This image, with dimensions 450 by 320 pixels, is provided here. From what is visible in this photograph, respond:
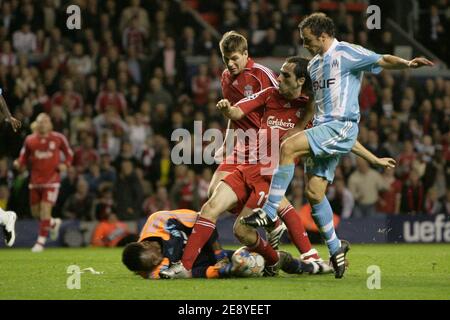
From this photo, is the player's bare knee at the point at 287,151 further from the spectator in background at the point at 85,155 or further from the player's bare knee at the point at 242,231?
the spectator in background at the point at 85,155

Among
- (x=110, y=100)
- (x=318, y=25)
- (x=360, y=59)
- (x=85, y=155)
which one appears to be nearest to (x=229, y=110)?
(x=318, y=25)

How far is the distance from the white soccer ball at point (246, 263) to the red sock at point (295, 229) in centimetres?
50

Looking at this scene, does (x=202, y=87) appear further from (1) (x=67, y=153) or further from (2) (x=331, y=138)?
(2) (x=331, y=138)

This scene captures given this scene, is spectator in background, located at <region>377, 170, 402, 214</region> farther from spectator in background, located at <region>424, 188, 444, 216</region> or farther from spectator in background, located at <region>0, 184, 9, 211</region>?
spectator in background, located at <region>0, 184, 9, 211</region>

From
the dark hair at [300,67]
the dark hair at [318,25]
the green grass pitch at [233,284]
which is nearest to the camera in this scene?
the green grass pitch at [233,284]

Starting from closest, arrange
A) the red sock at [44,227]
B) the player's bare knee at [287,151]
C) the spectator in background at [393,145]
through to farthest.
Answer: the player's bare knee at [287,151]
the red sock at [44,227]
the spectator in background at [393,145]

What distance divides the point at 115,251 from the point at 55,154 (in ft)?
7.54

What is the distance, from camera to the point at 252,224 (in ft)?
25.5

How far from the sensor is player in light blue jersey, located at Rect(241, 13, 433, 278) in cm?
809

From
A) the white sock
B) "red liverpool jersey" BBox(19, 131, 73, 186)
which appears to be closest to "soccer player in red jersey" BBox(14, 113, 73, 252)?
"red liverpool jersey" BBox(19, 131, 73, 186)

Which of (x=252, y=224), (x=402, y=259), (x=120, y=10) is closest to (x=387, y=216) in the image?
(x=402, y=259)

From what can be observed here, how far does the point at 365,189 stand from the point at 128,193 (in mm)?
3994

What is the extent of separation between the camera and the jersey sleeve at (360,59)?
8141 mm

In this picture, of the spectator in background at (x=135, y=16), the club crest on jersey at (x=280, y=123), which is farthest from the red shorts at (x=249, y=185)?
the spectator in background at (x=135, y=16)
